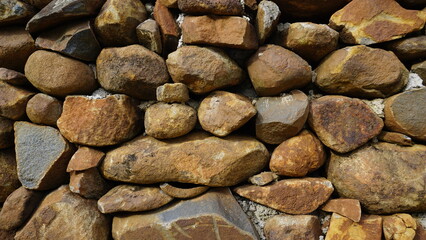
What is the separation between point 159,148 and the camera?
3.98 feet

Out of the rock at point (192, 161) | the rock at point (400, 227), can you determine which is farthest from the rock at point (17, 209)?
the rock at point (400, 227)

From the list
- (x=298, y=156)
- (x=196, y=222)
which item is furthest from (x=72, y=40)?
(x=298, y=156)

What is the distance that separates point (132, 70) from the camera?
3.94ft

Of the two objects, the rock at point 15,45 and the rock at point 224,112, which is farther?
the rock at point 15,45

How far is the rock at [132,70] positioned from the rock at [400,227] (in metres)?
1.19

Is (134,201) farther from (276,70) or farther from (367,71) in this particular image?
(367,71)

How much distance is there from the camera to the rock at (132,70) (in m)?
1.21

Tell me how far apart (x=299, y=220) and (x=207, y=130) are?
59cm

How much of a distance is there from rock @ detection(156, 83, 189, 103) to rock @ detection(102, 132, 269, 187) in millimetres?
203

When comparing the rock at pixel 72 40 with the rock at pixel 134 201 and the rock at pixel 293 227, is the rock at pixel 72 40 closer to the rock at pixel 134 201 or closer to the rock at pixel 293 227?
the rock at pixel 134 201

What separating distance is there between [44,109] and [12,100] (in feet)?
0.59

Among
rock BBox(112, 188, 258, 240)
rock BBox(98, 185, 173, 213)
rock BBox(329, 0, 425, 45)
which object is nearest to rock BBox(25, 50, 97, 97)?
rock BBox(98, 185, 173, 213)

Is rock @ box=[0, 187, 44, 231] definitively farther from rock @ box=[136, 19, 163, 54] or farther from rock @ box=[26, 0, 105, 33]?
rock @ box=[136, 19, 163, 54]

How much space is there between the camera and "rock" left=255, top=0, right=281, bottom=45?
3.85 ft
